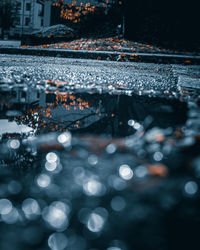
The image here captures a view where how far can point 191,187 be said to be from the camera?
0.48m

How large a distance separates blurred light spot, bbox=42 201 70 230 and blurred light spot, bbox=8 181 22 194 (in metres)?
0.09

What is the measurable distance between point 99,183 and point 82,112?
2.32 ft

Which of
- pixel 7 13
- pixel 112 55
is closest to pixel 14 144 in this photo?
pixel 112 55

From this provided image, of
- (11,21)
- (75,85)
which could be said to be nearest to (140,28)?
(75,85)

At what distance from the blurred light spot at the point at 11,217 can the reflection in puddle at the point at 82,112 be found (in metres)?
0.46

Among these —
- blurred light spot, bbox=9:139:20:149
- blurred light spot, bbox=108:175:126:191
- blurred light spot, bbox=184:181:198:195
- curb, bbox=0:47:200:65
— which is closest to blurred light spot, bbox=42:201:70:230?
blurred light spot, bbox=108:175:126:191

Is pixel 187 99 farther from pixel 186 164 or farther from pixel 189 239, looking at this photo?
pixel 189 239

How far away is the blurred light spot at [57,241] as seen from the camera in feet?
1.13

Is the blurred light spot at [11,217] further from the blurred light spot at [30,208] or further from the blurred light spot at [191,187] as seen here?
the blurred light spot at [191,187]

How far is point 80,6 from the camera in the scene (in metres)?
13.9

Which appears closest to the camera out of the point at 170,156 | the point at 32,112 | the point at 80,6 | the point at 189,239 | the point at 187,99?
the point at 189,239

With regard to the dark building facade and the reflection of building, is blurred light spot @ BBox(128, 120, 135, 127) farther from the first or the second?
the reflection of building

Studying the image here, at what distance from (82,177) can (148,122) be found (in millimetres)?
517

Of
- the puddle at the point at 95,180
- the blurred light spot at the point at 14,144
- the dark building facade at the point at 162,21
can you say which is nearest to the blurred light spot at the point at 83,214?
the puddle at the point at 95,180
